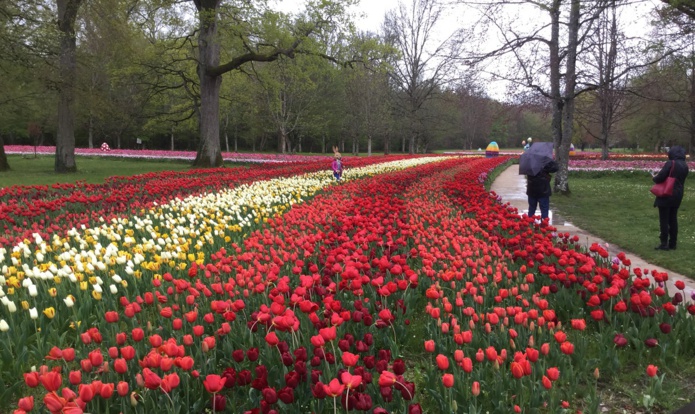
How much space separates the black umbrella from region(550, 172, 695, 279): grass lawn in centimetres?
168

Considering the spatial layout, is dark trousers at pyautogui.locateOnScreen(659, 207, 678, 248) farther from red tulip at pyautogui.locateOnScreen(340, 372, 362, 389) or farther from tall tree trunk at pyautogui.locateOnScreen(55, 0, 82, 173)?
tall tree trunk at pyautogui.locateOnScreen(55, 0, 82, 173)

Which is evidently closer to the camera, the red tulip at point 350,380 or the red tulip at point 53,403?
the red tulip at point 53,403

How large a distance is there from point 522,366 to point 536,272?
2728 millimetres

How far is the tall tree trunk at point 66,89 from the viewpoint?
18.2 m

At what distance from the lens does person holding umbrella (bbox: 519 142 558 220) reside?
8203mm

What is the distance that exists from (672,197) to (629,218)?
3622 millimetres

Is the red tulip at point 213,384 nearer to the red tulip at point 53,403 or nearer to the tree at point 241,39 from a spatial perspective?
the red tulip at point 53,403

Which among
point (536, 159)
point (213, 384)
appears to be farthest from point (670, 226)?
point (213, 384)

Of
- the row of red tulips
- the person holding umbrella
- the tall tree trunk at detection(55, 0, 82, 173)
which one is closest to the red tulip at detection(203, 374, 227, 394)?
the row of red tulips

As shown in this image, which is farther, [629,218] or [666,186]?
[629,218]

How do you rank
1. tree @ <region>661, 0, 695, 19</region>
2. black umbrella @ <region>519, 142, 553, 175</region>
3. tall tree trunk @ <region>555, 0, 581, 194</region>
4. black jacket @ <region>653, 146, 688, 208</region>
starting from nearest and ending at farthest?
black jacket @ <region>653, 146, 688, 208</region>
black umbrella @ <region>519, 142, 553, 175</region>
tree @ <region>661, 0, 695, 19</region>
tall tree trunk @ <region>555, 0, 581, 194</region>

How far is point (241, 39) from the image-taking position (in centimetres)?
1977

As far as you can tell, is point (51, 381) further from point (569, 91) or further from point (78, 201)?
point (569, 91)

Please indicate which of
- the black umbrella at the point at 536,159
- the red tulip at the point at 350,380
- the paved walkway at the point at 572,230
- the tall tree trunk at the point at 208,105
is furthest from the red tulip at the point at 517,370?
the tall tree trunk at the point at 208,105
